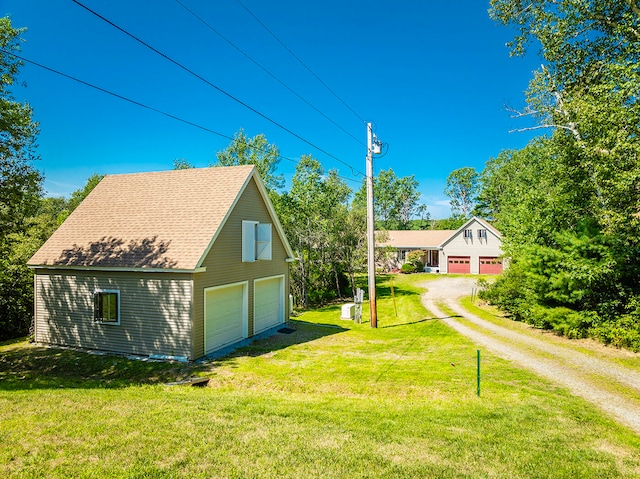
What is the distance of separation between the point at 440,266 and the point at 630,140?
118ft

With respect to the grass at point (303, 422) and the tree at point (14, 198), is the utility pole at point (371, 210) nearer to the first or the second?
the grass at point (303, 422)

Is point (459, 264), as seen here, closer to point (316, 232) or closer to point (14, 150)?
point (316, 232)

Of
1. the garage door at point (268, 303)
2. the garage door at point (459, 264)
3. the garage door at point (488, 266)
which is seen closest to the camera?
the garage door at point (268, 303)

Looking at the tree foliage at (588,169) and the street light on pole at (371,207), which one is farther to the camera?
the street light on pole at (371,207)

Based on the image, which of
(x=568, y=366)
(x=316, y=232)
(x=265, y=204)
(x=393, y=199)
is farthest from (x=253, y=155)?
(x=393, y=199)

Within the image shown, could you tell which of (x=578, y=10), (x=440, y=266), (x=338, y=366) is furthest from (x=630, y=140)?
(x=440, y=266)

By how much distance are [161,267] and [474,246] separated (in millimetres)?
39289

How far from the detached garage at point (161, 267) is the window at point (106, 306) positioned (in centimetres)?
4

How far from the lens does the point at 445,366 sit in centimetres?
1104

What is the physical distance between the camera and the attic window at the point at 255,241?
1512 centimetres

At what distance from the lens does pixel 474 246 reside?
145 ft

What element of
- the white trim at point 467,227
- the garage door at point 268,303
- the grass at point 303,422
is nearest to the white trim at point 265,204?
the garage door at point 268,303

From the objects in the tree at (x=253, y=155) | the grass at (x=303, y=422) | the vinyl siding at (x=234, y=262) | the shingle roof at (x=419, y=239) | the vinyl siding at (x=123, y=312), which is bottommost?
the grass at (x=303, y=422)

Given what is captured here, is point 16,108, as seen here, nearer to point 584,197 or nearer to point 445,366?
point 445,366
